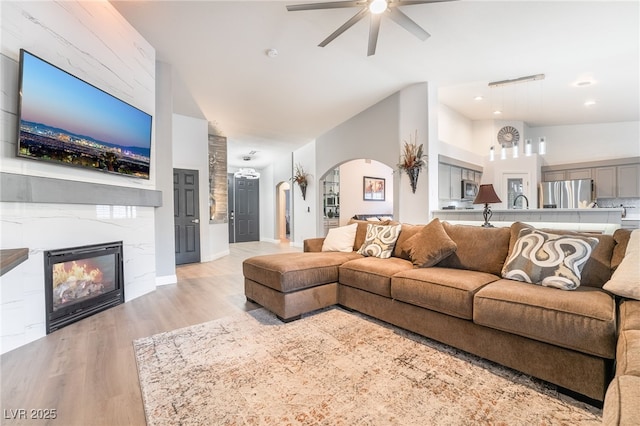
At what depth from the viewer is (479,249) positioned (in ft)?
8.48

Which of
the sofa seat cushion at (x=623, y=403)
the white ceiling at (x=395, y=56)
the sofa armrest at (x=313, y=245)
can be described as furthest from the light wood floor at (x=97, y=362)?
the white ceiling at (x=395, y=56)

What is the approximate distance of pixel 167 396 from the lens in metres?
1.59

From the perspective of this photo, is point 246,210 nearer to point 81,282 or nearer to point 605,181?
point 81,282

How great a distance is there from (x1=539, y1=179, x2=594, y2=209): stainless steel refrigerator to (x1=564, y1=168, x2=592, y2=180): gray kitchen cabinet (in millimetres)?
215

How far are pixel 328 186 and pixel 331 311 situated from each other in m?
4.99

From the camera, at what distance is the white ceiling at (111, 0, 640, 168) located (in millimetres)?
2977

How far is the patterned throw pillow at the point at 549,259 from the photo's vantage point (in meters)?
1.91

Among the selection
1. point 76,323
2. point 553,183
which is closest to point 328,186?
point 553,183

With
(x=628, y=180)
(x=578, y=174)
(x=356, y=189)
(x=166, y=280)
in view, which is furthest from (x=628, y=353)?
(x=578, y=174)

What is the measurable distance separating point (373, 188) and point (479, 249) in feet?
19.4

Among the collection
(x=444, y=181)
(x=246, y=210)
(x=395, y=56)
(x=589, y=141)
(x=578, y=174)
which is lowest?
(x=246, y=210)

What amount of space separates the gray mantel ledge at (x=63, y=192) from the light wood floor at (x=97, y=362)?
3.73 ft

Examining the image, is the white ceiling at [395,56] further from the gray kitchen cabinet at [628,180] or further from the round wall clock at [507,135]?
the gray kitchen cabinet at [628,180]

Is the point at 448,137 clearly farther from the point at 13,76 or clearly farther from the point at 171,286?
the point at 13,76
